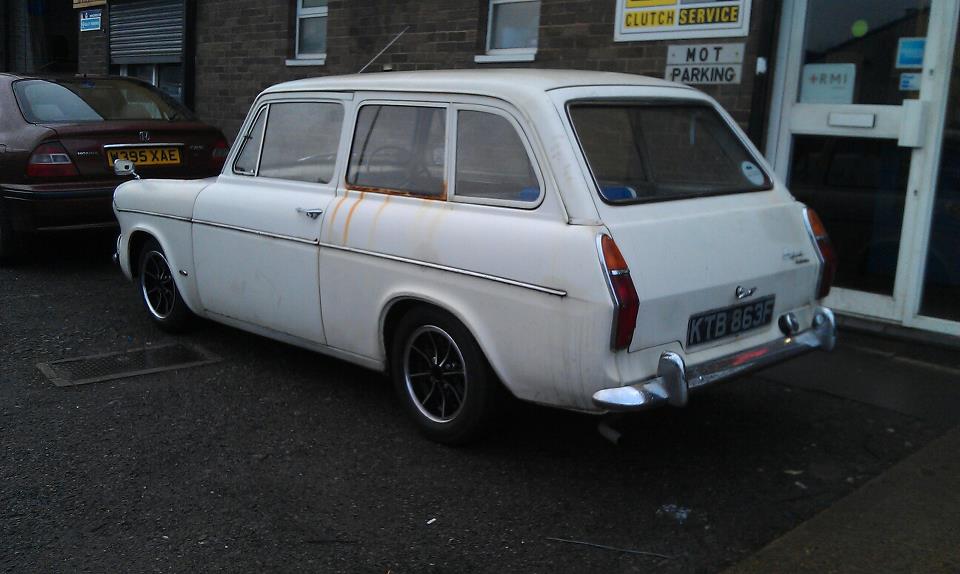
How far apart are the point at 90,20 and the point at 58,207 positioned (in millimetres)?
9153

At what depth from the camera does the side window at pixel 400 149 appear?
457 cm

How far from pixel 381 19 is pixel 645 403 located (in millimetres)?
7456

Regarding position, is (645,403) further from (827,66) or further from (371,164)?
(827,66)

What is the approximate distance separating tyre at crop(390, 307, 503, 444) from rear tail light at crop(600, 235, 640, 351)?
0.75 m

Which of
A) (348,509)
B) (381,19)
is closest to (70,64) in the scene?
(381,19)

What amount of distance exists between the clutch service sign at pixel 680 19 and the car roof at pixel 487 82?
2514 millimetres

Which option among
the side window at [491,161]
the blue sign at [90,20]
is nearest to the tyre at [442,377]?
the side window at [491,161]

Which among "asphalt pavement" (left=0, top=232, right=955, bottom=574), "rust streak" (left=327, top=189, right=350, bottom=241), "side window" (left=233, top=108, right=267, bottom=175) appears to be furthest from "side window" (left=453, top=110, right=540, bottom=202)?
"side window" (left=233, top=108, right=267, bottom=175)

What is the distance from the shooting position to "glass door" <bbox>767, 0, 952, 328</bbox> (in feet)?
21.0

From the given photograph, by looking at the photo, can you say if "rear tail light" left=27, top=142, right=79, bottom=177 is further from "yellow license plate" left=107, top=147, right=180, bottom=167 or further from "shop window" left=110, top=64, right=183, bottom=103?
"shop window" left=110, top=64, right=183, bottom=103

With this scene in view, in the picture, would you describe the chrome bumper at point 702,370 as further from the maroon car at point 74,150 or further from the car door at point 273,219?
the maroon car at point 74,150

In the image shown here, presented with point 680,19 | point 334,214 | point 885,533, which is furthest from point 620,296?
point 680,19

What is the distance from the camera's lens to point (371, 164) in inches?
191

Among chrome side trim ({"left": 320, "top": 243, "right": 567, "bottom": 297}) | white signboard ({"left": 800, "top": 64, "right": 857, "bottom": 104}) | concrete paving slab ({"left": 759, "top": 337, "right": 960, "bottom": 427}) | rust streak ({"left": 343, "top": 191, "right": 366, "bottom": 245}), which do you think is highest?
white signboard ({"left": 800, "top": 64, "right": 857, "bottom": 104})
